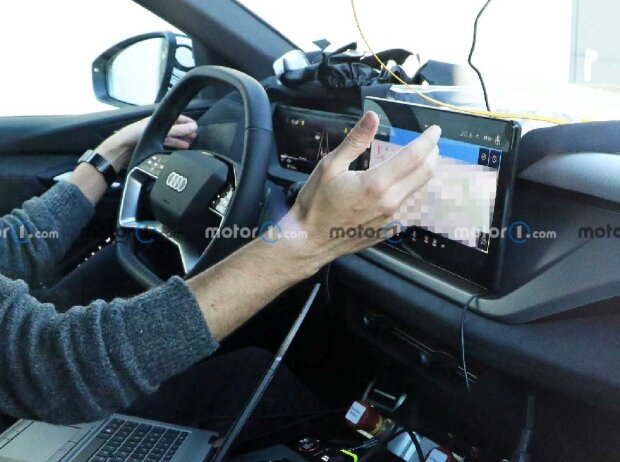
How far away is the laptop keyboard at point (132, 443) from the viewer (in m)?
1.23

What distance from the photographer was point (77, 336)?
93cm

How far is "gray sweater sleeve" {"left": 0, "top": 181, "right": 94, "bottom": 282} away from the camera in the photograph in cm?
151

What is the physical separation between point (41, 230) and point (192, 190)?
0.37 metres

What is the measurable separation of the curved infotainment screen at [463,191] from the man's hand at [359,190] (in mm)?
94

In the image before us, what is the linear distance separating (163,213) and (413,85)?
59cm

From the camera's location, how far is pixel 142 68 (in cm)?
234

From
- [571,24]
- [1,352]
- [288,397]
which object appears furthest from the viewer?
[571,24]

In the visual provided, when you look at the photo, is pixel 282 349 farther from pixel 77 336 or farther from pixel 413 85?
pixel 413 85

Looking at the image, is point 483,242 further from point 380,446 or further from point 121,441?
point 121,441

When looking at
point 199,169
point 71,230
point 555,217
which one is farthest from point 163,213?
point 555,217

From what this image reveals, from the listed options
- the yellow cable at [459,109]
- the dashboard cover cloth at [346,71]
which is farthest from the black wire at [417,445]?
the dashboard cover cloth at [346,71]

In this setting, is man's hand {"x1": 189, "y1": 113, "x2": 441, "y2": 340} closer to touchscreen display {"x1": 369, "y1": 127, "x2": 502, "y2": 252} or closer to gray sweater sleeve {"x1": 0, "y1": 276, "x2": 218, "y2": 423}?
gray sweater sleeve {"x1": 0, "y1": 276, "x2": 218, "y2": 423}

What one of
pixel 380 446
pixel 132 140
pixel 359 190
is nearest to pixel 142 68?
pixel 132 140

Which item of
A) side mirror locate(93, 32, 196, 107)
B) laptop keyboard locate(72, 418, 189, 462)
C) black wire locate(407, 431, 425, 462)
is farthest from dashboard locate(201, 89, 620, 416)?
side mirror locate(93, 32, 196, 107)
